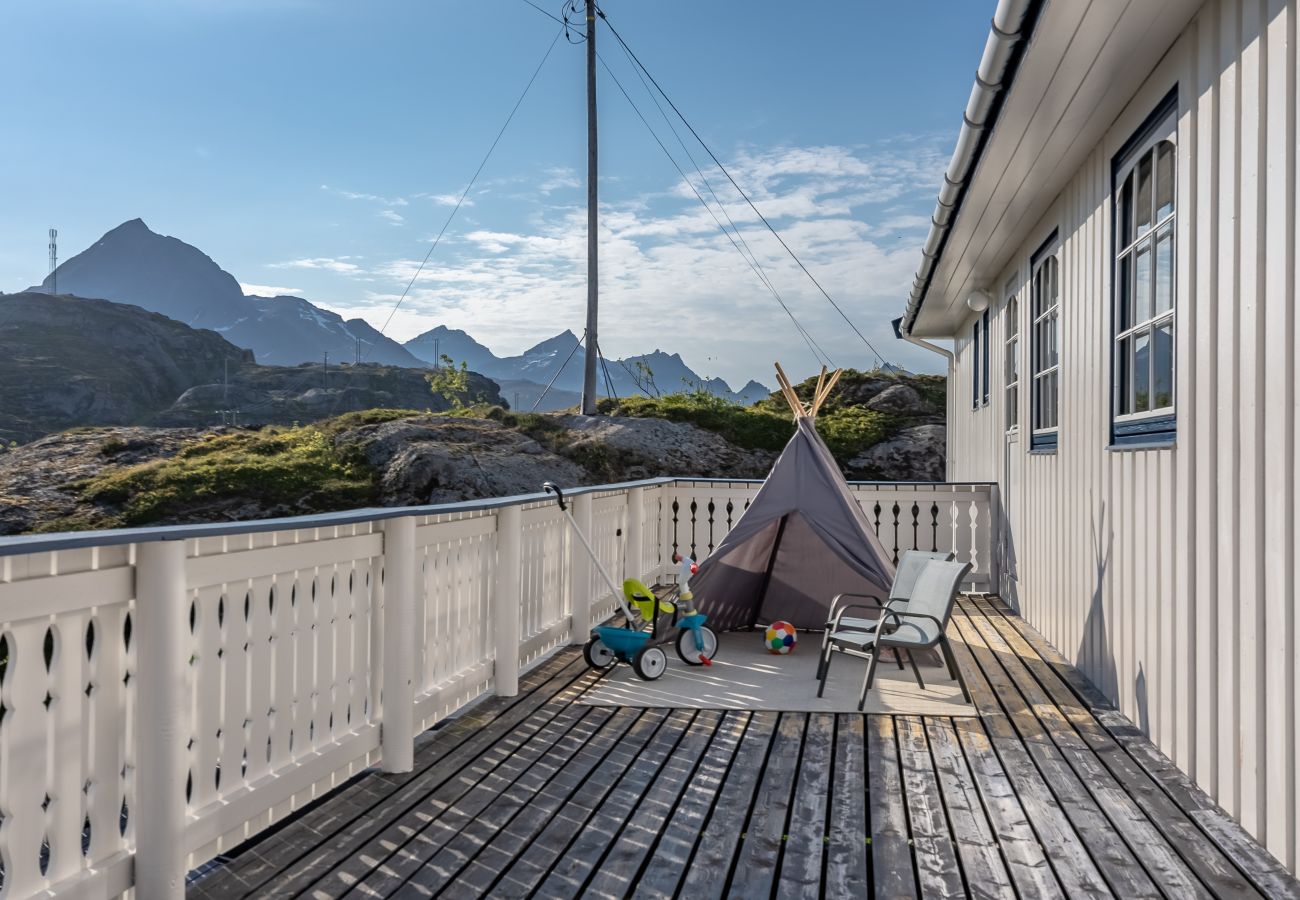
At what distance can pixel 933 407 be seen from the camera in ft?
55.0

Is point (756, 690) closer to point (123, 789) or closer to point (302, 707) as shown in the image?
point (302, 707)

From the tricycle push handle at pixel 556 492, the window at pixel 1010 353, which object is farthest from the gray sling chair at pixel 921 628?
the window at pixel 1010 353

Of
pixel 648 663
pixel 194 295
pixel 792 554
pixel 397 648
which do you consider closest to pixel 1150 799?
pixel 648 663

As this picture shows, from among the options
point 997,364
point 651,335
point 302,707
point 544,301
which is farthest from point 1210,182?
point 544,301

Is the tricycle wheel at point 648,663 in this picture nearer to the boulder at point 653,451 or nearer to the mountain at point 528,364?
the boulder at point 653,451

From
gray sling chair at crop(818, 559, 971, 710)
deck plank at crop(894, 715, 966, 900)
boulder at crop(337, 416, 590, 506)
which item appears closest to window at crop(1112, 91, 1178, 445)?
gray sling chair at crop(818, 559, 971, 710)

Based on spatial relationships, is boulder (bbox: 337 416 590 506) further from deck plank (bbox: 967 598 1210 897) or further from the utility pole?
deck plank (bbox: 967 598 1210 897)

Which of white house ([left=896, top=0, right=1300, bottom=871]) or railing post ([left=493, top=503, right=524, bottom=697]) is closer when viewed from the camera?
white house ([left=896, top=0, right=1300, bottom=871])

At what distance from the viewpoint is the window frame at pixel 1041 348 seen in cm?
571

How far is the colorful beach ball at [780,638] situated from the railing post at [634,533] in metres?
1.84

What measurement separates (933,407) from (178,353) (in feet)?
202

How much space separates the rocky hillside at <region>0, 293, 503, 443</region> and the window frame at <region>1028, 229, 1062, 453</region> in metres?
36.3

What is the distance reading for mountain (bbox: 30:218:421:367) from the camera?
157 m

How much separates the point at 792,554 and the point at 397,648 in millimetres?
3495
